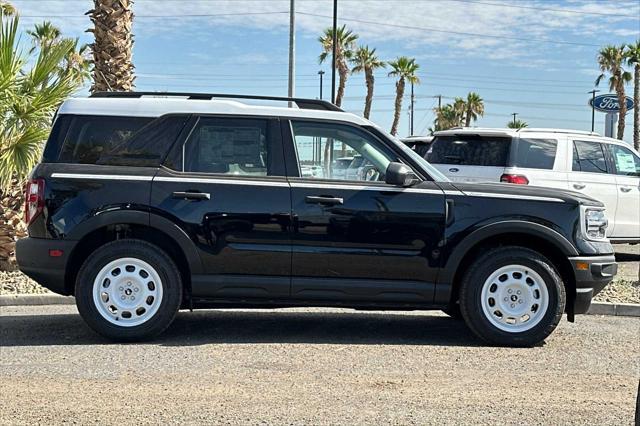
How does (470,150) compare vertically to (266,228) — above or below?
above

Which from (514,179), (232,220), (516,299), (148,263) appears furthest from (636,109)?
(148,263)

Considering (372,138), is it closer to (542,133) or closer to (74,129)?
(74,129)

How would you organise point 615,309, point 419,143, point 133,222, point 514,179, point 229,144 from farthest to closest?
1. point 419,143
2. point 514,179
3. point 615,309
4. point 229,144
5. point 133,222

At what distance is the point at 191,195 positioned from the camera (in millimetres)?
6227

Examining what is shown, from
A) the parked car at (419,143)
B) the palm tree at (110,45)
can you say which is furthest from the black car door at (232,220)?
the parked car at (419,143)

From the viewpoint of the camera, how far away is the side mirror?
6266 millimetres

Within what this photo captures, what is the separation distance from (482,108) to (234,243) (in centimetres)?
5982

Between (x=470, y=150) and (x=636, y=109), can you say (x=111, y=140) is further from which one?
(x=636, y=109)

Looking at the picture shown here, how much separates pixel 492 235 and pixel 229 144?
2.38 metres

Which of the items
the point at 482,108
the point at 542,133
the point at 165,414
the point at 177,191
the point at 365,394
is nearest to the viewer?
the point at 165,414

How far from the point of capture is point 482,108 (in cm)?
6356

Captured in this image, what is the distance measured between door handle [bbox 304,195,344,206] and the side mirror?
45cm

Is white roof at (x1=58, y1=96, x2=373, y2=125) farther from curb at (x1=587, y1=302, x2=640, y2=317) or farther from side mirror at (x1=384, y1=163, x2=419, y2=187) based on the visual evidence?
curb at (x1=587, y1=302, x2=640, y2=317)

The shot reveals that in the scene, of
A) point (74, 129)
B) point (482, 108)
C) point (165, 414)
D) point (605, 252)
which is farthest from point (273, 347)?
point (482, 108)
